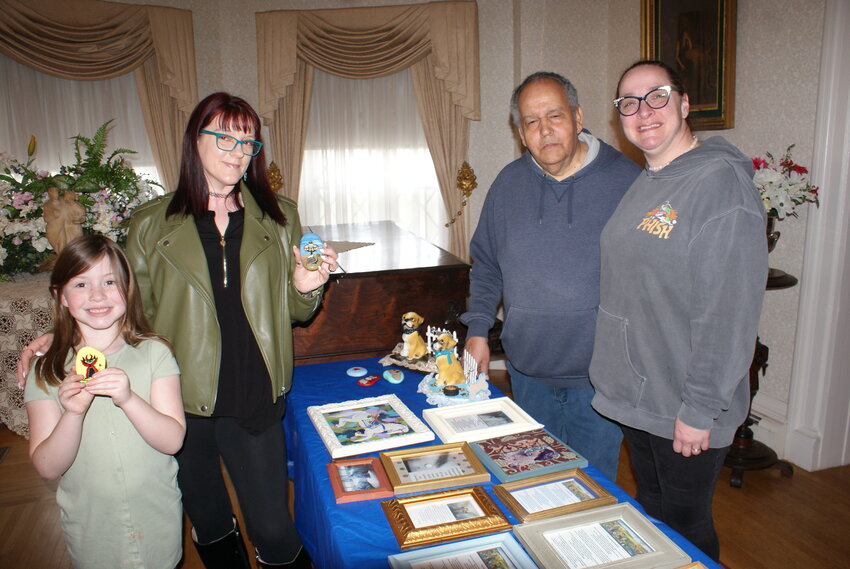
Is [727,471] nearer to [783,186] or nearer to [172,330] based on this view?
[783,186]

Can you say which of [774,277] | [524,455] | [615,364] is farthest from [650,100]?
[774,277]

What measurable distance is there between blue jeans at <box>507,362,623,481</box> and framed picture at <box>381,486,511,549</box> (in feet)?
2.24

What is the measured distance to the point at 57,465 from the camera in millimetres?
1511

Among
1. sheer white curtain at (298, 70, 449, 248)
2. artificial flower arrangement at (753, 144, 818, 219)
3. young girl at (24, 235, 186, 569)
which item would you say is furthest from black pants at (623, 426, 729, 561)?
sheer white curtain at (298, 70, 449, 248)

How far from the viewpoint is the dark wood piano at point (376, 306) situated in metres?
Answer: 2.72

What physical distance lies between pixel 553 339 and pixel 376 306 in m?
1.00

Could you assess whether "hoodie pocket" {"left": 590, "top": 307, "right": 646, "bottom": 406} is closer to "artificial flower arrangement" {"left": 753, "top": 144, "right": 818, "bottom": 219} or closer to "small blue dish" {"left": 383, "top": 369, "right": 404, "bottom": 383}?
"small blue dish" {"left": 383, "top": 369, "right": 404, "bottom": 383}

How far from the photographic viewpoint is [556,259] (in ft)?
6.56

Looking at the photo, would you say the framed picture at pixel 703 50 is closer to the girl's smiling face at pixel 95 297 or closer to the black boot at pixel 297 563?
the black boot at pixel 297 563

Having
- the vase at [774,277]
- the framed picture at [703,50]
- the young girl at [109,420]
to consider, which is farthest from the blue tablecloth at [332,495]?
the framed picture at [703,50]

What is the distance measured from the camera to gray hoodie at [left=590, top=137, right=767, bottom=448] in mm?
1443

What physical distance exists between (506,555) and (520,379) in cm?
96

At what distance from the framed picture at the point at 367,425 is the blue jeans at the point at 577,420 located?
0.47 meters

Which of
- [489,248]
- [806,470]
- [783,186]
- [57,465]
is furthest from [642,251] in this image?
[806,470]
